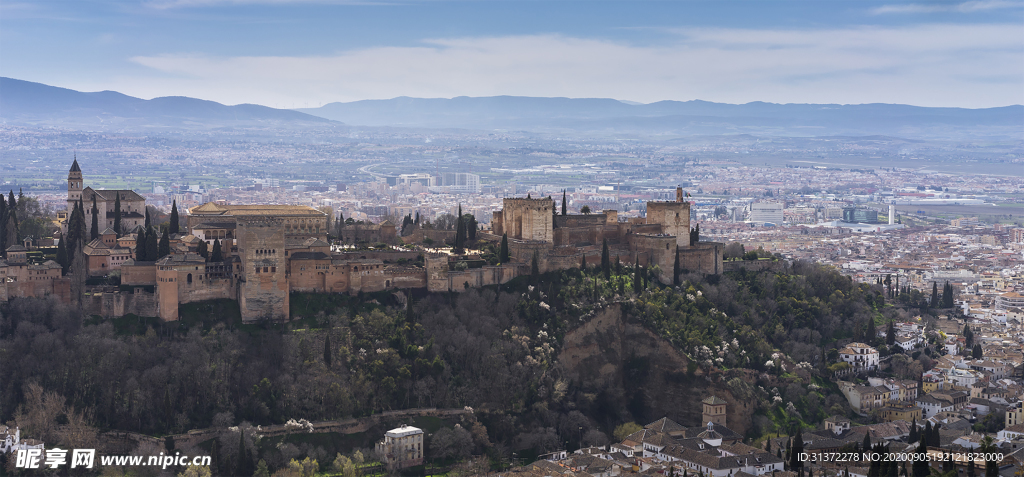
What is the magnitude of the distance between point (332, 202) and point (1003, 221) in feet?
275

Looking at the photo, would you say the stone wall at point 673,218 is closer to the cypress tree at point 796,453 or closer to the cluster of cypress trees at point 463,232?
the cluster of cypress trees at point 463,232

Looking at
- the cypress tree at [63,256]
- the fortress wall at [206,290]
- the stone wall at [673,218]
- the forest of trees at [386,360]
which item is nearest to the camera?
the forest of trees at [386,360]

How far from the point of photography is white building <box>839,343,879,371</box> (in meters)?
55.6

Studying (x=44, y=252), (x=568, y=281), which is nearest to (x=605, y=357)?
(x=568, y=281)

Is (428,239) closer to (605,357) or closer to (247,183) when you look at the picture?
(605,357)

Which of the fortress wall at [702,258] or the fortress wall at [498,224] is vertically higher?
the fortress wall at [498,224]

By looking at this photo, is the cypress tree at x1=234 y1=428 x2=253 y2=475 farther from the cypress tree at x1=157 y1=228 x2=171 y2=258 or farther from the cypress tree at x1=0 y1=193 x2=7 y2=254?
the cypress tree at x1=0 y1=193 x2=7 y2=254

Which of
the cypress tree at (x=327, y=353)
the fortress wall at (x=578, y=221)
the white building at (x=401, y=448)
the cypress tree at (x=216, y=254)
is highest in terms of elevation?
the fortress wall at (x=578, y=221)

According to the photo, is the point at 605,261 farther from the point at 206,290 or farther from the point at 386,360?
the point at 206,290

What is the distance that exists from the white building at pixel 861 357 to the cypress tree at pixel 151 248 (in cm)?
3044

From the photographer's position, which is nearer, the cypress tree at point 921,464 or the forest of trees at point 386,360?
the cypress tree at point 921,464

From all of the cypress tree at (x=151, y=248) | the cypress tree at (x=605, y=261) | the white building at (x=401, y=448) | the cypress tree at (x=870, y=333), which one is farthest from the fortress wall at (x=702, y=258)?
the cypress tree at (x=151, y=248)

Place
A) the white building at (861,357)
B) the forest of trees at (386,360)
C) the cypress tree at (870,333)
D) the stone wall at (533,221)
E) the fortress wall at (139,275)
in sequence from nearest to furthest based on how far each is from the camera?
the forest of trees at (386,360), the fortress wall at (139,275), the white building at (861,357), the stone wall at (533,221), the cypress tree at (870,333)

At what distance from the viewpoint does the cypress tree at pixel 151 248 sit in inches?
1967
